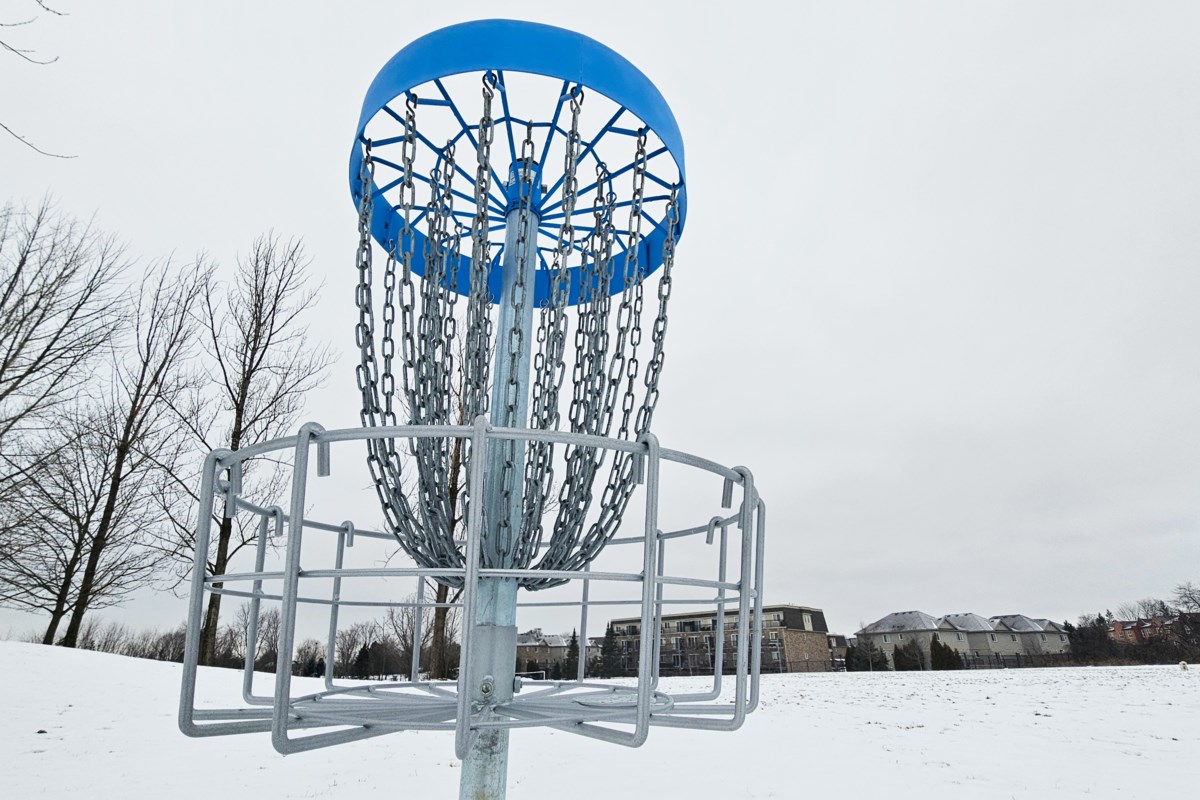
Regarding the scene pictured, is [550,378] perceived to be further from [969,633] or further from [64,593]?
[969,633]

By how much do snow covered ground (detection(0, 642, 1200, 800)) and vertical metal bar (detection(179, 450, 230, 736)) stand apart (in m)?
3.37

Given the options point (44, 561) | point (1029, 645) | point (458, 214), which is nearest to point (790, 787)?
point (458, 214)

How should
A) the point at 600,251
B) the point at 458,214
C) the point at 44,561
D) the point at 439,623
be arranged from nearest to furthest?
the point at 600,251 → the point at 458,214 → the point at 439,623 → the point at 44,561

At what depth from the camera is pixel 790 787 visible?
5035 millimetres

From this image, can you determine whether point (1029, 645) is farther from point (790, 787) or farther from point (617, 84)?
point (617, 84)

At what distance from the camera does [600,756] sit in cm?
582

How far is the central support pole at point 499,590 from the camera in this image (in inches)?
76.3

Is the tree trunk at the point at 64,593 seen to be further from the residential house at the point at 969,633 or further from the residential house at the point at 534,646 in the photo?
the residential house at the point at 969,633

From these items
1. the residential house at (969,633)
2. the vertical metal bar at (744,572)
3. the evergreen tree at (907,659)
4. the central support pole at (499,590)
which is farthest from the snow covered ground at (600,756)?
the residential house at (969,633)

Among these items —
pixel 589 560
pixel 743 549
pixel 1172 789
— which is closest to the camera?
pixel 743 549

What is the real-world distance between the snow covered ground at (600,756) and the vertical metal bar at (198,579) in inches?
133

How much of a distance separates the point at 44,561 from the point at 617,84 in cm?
1424

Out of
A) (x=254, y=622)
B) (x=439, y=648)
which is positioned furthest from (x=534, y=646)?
(x=254, y=622)

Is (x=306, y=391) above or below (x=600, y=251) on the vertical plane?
above
